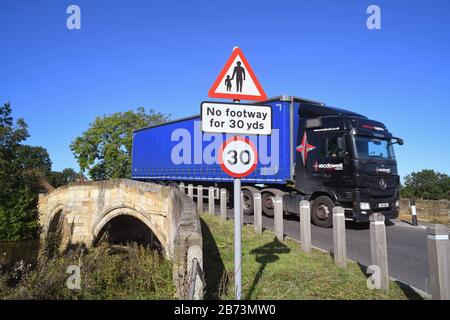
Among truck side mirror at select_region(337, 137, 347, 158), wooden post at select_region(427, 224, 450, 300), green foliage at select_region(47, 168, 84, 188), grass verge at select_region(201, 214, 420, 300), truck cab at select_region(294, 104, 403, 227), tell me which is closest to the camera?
wooden post at select_region(427, 224, 450, 300)

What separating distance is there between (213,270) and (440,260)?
3168 mm

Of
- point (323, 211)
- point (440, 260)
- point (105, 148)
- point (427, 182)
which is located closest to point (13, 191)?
point (105, 148)

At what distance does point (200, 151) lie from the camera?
15.4 m

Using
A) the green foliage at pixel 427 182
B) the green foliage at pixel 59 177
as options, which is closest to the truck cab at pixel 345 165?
the green foliage at pixel 427 182

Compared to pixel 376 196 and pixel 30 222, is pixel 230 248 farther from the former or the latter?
pixel 30 222

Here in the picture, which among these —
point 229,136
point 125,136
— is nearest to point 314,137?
point 229,136

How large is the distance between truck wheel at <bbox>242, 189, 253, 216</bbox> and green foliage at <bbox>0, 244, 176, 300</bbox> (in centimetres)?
665

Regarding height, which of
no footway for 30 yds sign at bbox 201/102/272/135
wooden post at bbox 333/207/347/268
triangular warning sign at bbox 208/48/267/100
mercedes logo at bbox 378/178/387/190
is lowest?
wooden post at bbox 333/207/347/268

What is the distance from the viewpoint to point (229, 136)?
4.06 m

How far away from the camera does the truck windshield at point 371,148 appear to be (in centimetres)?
1016

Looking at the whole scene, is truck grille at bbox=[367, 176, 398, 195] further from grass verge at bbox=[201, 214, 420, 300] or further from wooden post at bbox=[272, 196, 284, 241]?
grass verge at bbox=[201, 214, 420, 300]

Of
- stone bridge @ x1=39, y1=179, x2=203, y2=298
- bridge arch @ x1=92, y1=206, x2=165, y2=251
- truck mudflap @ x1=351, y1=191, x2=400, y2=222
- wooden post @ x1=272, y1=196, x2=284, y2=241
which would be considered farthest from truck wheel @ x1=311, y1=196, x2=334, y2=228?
bridge arch @ x1=92, y1=206, x2=165, y2=251

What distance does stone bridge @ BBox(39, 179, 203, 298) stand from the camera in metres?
7.98
